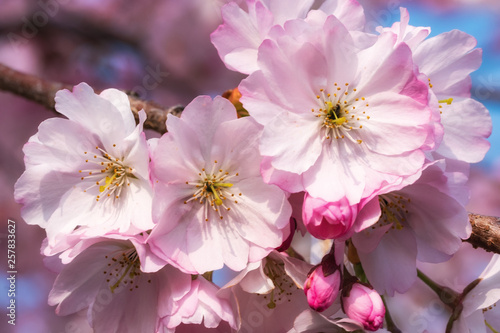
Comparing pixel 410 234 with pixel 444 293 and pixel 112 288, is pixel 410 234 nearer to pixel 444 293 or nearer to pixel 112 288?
pixel 444 293

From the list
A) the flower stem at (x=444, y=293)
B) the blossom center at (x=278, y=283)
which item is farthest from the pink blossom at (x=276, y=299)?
the flower stem at (x=444, y=293)

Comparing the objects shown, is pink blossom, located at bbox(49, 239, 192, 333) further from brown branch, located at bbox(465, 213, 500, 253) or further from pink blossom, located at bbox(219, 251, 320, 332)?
brown branch, located at bbox(465, 213, 500, 253)

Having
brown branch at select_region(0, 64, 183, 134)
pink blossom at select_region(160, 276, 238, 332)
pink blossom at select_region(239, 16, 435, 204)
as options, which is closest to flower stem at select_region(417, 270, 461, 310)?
pink blossom at select_region(239, 16, 435, 204)

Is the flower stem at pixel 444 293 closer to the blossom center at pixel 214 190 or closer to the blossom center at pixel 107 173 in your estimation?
the blossom center at pixel 214 190

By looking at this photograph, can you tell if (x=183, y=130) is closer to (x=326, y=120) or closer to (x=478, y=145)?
(x=326, y=120)

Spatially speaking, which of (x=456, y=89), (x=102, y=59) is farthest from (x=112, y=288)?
(x=102, y=59)

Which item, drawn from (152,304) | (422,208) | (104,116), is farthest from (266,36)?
(152,304)

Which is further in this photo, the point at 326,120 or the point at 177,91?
the point at 177,91
